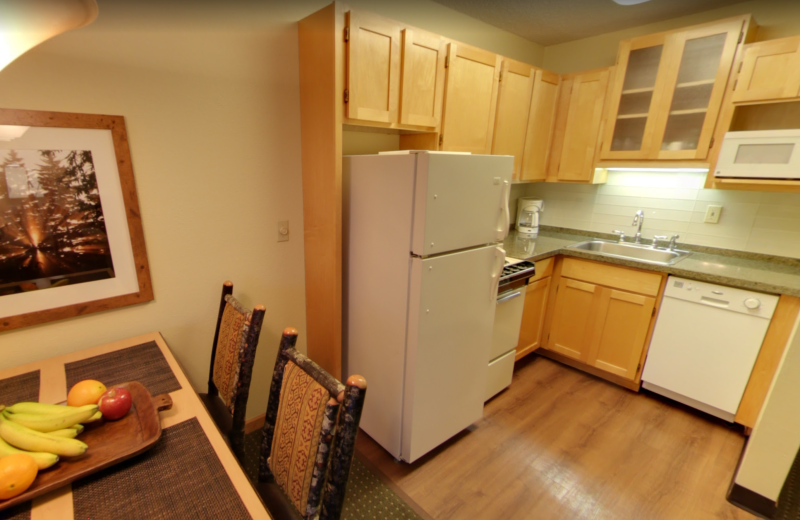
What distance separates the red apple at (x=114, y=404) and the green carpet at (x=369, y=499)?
0.69 meters

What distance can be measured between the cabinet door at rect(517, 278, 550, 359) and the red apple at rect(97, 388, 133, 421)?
2.18 metres

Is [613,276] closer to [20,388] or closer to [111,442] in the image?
[111,442]

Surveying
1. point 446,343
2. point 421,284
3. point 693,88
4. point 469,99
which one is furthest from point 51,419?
point 693,88

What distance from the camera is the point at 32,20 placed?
61 cm

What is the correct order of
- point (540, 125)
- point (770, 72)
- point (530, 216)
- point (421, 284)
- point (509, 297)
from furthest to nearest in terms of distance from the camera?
1. point (530, 216)
2. point (540, 125)
3. point (509, 297)
4. point (770, 72)
5. point (421, 284)

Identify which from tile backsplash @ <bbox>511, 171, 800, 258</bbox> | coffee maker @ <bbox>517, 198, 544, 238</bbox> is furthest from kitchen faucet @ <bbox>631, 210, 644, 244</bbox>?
coffee maker @ <bbox>517, 198, 544, 238</bbox>

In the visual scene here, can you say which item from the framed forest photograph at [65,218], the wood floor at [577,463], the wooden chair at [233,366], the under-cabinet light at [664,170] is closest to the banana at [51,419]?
the wooden chair at [233,366]

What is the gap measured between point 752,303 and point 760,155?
81cm

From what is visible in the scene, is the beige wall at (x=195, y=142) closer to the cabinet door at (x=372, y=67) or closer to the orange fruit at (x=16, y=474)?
the cabinet door at (x=372, y=67)

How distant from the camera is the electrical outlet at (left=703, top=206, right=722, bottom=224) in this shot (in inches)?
92.0

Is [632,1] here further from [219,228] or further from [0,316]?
[0,316]

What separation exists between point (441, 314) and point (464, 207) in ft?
1.66

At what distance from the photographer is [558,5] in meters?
2.19

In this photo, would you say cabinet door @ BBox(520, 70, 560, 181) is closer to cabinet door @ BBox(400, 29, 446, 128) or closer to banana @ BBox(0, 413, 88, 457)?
cabinet door @ BBox(400, 29, 446, 128)
